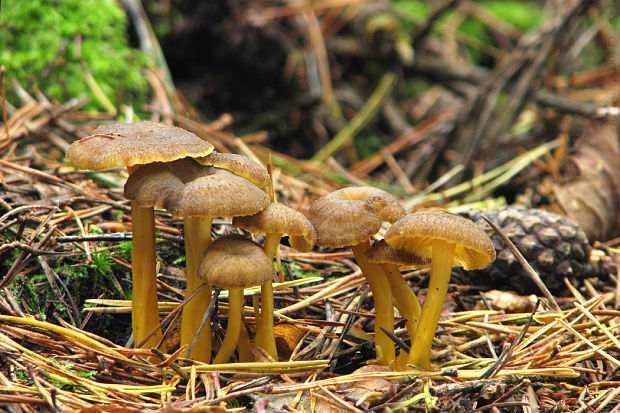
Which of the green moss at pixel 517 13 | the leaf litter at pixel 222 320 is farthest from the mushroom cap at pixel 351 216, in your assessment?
the green moss at pixel 517 13

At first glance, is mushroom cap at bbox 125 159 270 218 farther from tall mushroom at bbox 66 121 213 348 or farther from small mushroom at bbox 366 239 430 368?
small mushroom at bbox 366 239 430 368

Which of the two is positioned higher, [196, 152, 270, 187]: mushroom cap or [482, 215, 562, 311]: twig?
[196, 152, 270, 187]: mushroom cap

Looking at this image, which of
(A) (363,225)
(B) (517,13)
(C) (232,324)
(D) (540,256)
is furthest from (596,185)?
(B) (517,13)

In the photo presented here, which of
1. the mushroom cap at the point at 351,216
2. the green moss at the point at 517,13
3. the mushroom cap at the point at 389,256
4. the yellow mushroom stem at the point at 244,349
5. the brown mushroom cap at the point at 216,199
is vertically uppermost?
the green moss at the point at 517,13

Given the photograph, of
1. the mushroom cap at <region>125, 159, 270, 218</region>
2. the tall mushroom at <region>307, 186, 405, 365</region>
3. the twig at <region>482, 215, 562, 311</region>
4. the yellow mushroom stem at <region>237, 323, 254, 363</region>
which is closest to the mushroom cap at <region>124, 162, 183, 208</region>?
the mushroom cap at <region>125, 159, 270, 218</region>

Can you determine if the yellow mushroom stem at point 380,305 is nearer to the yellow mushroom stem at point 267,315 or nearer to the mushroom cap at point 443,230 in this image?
the mushroom cap at point 443,230

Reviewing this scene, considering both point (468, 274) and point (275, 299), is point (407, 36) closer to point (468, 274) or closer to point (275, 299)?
point (468, 274)
